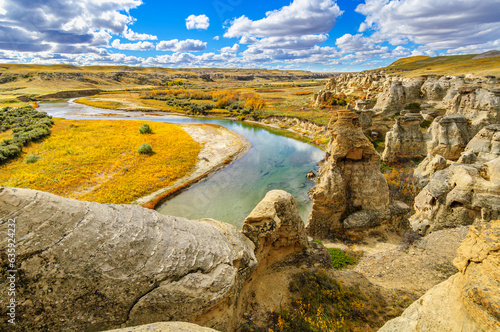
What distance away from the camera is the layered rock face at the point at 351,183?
14.0 metres

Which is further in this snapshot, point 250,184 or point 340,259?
point 250,184

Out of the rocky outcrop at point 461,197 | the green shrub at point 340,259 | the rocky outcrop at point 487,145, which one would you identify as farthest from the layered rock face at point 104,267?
the rocky outcrop at point 487,145

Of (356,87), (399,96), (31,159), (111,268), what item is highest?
(356,87)

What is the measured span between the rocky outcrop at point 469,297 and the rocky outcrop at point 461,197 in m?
8.41

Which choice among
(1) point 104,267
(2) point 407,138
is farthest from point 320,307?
(2) point 407,138

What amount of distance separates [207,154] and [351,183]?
26335mm

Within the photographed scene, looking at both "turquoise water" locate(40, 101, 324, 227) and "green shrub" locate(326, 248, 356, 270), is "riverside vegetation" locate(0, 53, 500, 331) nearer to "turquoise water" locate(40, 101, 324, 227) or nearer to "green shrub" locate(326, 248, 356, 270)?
"green shrub" locate(326, 248, 356, 270)

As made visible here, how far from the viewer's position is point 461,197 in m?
12.3

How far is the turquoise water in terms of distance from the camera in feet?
73.7

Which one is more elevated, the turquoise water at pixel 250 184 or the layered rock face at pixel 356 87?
the layered rock face at pixel 356 87

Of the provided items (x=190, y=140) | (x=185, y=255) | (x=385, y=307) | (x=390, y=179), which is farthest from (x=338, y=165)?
(x=190, y=140)

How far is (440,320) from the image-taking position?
17.6ft

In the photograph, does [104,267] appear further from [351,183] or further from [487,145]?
[487,145]

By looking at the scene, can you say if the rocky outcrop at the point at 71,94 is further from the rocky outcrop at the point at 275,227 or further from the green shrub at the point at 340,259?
the green shrub at the point at 340,259
